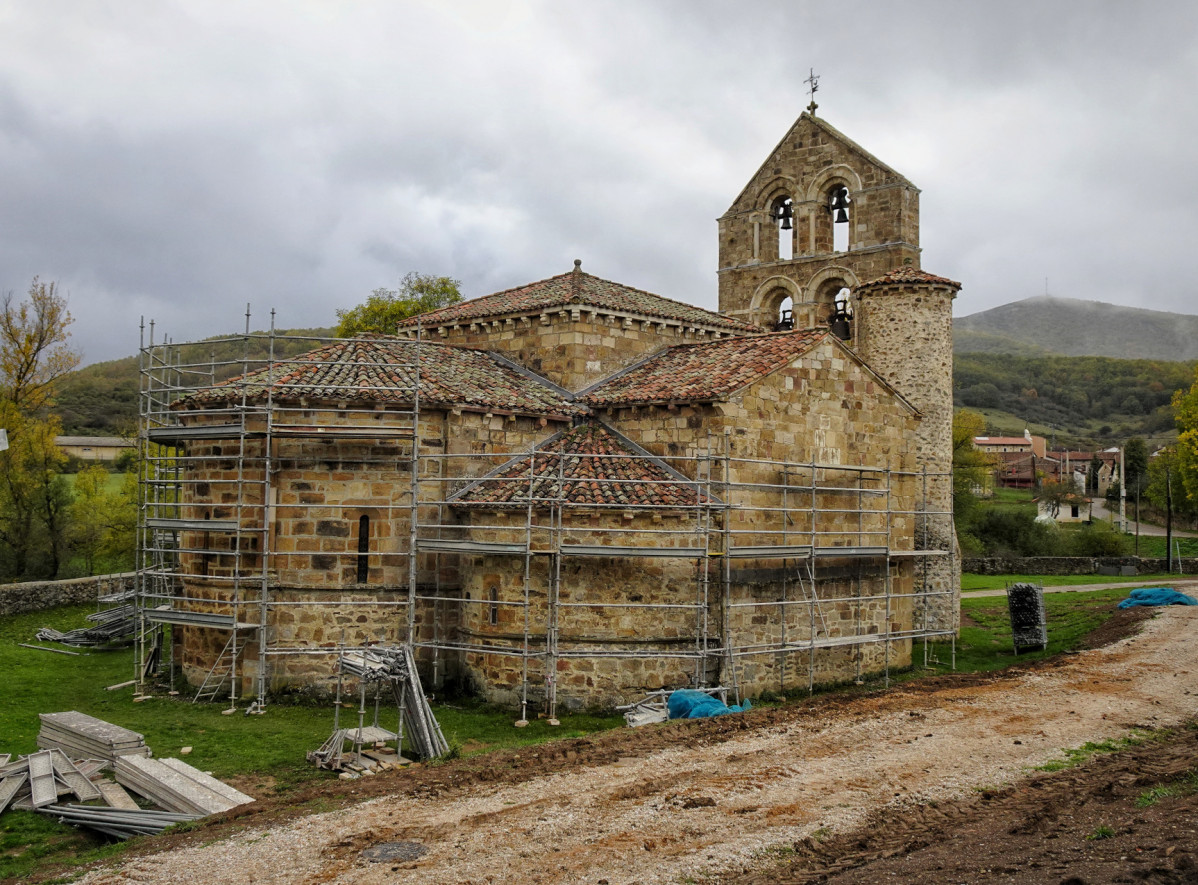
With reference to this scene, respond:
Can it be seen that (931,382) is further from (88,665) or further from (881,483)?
(88,665)

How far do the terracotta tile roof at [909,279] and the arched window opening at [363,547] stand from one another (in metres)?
12.4

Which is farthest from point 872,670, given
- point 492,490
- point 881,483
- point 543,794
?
point 543,794

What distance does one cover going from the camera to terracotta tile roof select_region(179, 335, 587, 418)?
1488 centimetres

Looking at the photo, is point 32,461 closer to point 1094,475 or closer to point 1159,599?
point 1159,599

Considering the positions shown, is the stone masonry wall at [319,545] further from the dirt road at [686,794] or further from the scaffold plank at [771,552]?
the dirt road at [686,794]

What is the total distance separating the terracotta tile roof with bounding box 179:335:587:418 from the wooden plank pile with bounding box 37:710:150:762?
5.26m

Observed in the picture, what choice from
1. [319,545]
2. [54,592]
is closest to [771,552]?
[319,545]

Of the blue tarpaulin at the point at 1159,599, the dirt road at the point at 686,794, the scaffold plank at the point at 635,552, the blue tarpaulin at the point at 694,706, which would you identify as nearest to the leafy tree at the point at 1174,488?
the blue tarpaulin at the point at 1159,599

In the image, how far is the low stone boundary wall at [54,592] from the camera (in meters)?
23.9

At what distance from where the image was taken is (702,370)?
16.7m

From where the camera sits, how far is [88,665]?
18.5 metres

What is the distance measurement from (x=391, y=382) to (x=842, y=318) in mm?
11893

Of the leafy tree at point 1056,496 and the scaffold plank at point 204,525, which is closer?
the scaffold plank at point 204,525

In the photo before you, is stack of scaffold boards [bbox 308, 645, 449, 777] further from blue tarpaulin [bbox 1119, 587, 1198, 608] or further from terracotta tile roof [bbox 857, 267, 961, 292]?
blue tarpaulin [bbox 1119, 587, 1198, 608]
